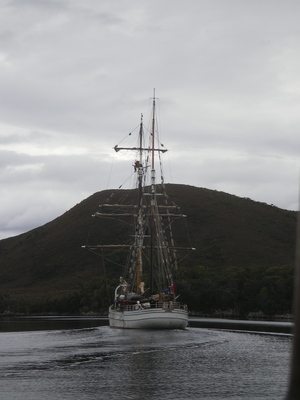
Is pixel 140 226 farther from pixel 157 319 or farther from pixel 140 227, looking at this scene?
pixel 157 319

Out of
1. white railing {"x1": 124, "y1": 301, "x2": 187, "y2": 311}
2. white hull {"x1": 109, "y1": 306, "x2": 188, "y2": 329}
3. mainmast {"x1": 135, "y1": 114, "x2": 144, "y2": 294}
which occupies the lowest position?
white hull {"x1": 109, "y1": 306, "x2": 188, "y2": 329}

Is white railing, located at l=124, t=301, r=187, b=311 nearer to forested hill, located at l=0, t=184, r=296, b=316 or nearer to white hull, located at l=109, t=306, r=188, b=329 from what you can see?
white hull, located at l=109, t=306, r=188, b=329

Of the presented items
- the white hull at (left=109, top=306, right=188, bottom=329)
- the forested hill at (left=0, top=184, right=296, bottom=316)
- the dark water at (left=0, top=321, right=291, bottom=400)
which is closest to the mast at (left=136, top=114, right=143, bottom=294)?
the white hull at (left=109, top=306, right=188, bottom=329)

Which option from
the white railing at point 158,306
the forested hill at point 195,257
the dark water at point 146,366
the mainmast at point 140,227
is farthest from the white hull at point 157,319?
the forested hill at point 195,257

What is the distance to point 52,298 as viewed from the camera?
137375 mm

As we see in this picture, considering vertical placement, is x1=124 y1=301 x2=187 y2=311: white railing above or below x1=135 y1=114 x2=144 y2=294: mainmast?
below

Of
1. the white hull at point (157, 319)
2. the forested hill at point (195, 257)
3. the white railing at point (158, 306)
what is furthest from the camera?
the forested hill at point (195, 257)

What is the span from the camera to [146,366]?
4041 centimetres

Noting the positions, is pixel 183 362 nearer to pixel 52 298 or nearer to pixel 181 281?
pixel 181 281

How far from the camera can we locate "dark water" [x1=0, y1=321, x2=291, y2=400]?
31406 millimetres

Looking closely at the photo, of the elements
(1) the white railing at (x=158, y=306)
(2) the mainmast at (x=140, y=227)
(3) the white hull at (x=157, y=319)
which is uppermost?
(2) the mainmast at (x=140, y=227)

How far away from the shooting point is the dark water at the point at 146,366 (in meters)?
31.4

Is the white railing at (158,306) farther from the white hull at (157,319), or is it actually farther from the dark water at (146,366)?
the dark water at (146,366)

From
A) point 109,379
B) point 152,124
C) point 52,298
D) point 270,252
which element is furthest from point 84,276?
point 109,379
